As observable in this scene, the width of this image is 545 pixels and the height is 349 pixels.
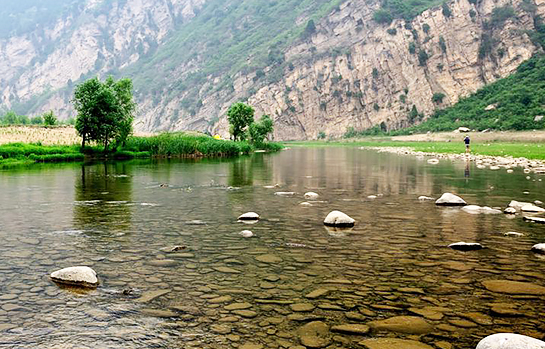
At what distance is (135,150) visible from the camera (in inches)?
2576

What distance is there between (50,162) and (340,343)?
170 ft

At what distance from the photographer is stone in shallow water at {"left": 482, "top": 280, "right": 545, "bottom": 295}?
7.69 meters

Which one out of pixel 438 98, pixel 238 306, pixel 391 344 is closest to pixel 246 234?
pixel 238 306

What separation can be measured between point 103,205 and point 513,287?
14.8 m

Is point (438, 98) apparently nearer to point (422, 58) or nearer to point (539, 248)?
point (422, 58)

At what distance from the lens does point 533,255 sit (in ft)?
32.6

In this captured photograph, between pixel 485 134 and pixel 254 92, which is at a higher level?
pixel 254 92

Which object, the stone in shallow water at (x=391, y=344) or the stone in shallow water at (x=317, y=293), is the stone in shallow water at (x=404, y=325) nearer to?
the stone in shallow water at (x=391, y=344)

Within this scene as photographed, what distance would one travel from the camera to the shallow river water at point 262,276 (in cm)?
621

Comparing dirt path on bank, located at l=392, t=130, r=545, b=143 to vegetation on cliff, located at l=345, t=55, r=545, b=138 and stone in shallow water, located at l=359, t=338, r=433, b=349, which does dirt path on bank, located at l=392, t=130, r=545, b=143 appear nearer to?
vegetation on cliff, located at l=345, t=55, r=545, b=138

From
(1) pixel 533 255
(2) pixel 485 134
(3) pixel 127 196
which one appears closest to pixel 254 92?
(2) pixel 485 134

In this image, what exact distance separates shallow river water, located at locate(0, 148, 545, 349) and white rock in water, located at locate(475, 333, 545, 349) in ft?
1.60

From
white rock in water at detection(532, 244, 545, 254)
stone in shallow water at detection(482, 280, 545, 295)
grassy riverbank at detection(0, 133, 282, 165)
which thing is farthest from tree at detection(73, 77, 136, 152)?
stone in shallow water at detection(482, 280, 545, 295)

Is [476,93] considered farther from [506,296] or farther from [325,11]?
[506,296]
